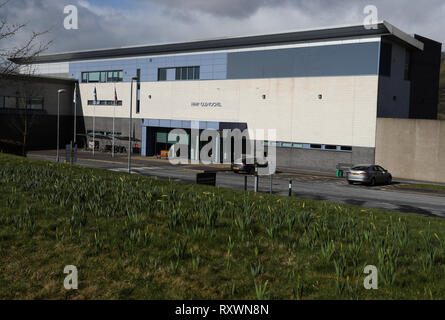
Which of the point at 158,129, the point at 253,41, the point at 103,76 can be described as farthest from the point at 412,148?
the point at 103,76

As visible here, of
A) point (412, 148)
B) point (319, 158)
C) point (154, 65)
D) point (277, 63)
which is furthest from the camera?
point (154, 65)

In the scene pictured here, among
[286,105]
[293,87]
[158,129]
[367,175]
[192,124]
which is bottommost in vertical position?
[367,175]

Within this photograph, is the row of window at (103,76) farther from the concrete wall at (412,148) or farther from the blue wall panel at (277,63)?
the concrete wall at (412,148)

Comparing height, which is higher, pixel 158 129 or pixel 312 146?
pixel 158 129

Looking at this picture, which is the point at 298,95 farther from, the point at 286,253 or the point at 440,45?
the point at 286,253

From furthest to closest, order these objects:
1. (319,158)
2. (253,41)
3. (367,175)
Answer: (253,41), (319,158), (367,175)

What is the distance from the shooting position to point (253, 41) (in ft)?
149

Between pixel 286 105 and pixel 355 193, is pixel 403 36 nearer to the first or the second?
pixel 286 105

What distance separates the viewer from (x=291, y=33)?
42375 mm

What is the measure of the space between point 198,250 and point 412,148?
3352cm

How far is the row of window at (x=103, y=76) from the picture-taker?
58819mm

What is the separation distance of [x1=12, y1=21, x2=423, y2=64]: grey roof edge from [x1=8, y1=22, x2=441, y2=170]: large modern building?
0.10 meters

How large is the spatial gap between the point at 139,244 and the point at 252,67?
3959 cm

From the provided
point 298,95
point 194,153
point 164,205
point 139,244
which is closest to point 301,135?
point 298,95
